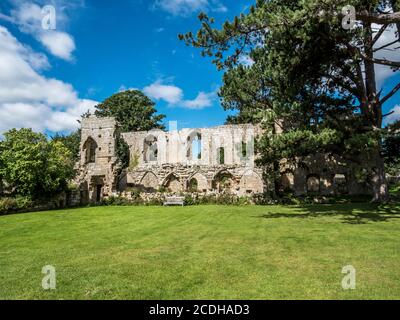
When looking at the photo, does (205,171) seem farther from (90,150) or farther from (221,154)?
(90,150)

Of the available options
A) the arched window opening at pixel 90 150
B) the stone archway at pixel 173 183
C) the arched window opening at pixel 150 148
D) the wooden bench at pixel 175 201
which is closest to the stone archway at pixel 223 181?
the stone archway at pixel 173 183

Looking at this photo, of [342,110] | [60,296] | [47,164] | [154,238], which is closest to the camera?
[60,296]

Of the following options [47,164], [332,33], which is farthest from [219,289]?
[47,164]

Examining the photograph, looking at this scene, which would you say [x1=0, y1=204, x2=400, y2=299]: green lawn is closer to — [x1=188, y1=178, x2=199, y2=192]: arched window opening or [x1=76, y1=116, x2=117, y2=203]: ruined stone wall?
[x1=76, y1=116, x2=117, y2=203]: ruined stone wall

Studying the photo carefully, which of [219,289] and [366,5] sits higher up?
[366,5]

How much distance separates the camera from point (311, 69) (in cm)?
1241

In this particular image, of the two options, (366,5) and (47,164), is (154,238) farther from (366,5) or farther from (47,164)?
(47,164)

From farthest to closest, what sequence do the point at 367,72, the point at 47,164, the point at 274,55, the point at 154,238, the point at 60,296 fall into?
the point at 47,164 → the point at 367,72 → the point at 274,55 → the point at 154,238 → the point at 60,296

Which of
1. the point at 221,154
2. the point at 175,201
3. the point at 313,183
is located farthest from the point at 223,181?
the point at 313,183

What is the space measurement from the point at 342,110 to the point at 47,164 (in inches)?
729

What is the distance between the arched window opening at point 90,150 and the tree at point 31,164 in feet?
18.2

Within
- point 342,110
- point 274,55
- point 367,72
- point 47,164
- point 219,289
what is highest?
point 367,72

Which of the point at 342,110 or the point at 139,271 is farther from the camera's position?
the point at 342,110

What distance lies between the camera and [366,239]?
7.30 metres
